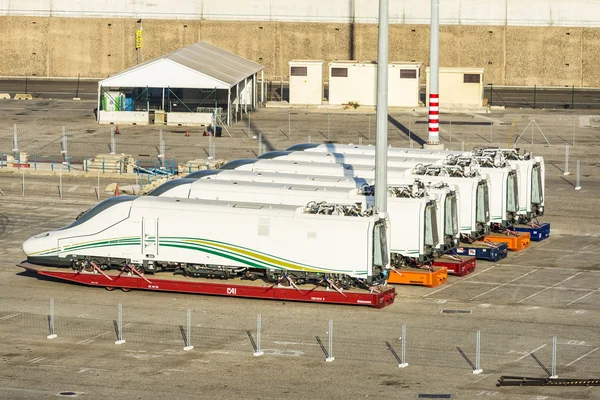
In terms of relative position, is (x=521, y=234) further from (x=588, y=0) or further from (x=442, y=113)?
(x=588, y=0)

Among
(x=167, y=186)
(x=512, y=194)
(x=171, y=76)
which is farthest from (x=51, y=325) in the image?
(x=171, y=76)

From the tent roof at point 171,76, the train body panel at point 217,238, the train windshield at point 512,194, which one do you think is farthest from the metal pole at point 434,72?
the train body panel at point 217,238

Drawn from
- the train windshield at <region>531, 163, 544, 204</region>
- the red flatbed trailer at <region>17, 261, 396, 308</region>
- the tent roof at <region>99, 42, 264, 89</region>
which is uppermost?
the tent roof at <region>99, 42, 264, 89</region>

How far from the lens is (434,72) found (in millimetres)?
68312

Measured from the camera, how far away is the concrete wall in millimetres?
112438

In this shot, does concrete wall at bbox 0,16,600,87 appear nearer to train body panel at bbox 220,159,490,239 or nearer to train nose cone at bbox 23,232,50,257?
train body panel at bbox 220,159,490,239

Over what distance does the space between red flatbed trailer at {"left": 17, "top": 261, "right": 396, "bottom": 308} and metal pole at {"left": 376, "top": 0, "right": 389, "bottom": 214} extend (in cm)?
311

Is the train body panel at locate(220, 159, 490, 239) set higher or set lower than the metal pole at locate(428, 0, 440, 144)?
lower

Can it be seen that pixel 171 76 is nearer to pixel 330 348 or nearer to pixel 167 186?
pixel 167 186

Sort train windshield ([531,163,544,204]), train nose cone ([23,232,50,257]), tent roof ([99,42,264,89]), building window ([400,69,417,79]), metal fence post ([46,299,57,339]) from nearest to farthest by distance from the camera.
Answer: metal fence post ([46,299,57,339]) → train nose cone ([23,232,50,257]) → train windshield ([531,163,544,204]) → tent roof ([99,42,264,89]) → building window ([400,69,417,79])

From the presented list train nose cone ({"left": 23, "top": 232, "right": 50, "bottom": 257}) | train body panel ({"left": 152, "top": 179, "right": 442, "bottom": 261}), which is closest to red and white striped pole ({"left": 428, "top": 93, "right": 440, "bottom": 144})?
train body panel ({"left": 152, "top": 179, "right": 442, "bottom": 261})

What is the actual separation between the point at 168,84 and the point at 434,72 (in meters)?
21.7

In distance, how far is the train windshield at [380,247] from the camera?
39344 millimetres

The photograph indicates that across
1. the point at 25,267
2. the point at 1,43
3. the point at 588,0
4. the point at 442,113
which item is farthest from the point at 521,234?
the point at 1,43
